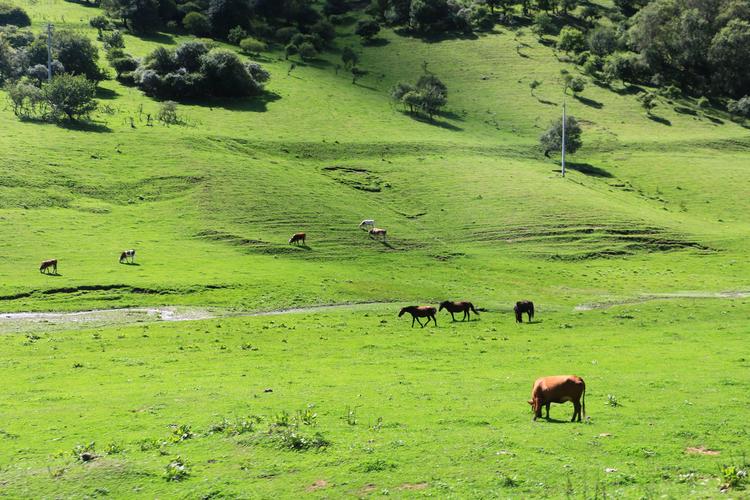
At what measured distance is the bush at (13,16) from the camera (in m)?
140

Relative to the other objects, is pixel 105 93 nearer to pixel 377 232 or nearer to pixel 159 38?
pixel 159 38

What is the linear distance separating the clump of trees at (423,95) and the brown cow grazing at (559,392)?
104 meters

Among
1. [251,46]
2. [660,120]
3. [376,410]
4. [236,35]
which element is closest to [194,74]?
[251,46]

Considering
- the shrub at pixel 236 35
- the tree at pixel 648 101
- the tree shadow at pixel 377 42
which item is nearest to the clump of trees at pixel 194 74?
the shrub at pixel 236 35

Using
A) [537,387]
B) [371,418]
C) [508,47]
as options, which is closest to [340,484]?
[371,418]

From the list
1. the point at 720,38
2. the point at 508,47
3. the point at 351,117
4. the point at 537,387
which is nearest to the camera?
the point at 537,387

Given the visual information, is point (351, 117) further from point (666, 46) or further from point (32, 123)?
point (666, 46)

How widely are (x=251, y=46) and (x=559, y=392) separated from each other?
136 metres

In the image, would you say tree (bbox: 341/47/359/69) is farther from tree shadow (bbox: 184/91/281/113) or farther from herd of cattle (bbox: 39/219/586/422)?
herd of cattle (bbox: 39/219/586/422)

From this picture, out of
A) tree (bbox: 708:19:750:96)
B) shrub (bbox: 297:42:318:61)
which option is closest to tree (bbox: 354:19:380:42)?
shrub (bbox: 297:42:318:61)

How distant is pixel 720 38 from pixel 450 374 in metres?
134

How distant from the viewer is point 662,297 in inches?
2190

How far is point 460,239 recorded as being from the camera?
76.4 metres

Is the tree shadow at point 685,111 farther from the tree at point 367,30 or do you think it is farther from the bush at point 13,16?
the bush at point 13,16
